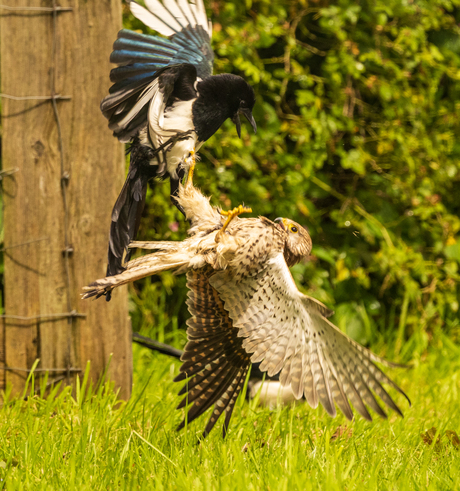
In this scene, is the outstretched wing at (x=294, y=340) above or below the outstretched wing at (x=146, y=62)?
below

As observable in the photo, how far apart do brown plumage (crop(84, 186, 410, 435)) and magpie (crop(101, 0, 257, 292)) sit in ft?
0.42

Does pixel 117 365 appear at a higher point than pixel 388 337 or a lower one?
higher

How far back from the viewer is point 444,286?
4.38 meters

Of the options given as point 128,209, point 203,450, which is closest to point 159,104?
point 128,209

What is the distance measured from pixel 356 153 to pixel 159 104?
228 centimetres

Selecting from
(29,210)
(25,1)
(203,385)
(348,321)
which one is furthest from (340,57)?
(203,385)

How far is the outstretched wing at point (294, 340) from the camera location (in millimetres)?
1964

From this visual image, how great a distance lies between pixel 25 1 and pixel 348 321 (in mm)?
2852

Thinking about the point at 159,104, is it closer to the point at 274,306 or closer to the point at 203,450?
the point at 274,306

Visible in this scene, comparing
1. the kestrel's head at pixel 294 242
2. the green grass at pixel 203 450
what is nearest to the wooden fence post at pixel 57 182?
Answer: the green grass at pixel 203 450

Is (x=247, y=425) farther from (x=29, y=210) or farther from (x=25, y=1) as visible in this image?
(x=25, y=1)

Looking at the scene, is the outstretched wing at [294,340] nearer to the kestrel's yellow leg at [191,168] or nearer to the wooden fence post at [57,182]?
the kestrel's yellow leg at [191,168]

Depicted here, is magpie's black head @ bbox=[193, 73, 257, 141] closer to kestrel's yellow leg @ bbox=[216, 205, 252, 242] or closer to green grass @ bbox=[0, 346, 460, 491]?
kestrel's yellow leg @ bbox=[216, 205, 252, 242]

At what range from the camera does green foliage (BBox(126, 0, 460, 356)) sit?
11.9 ft
